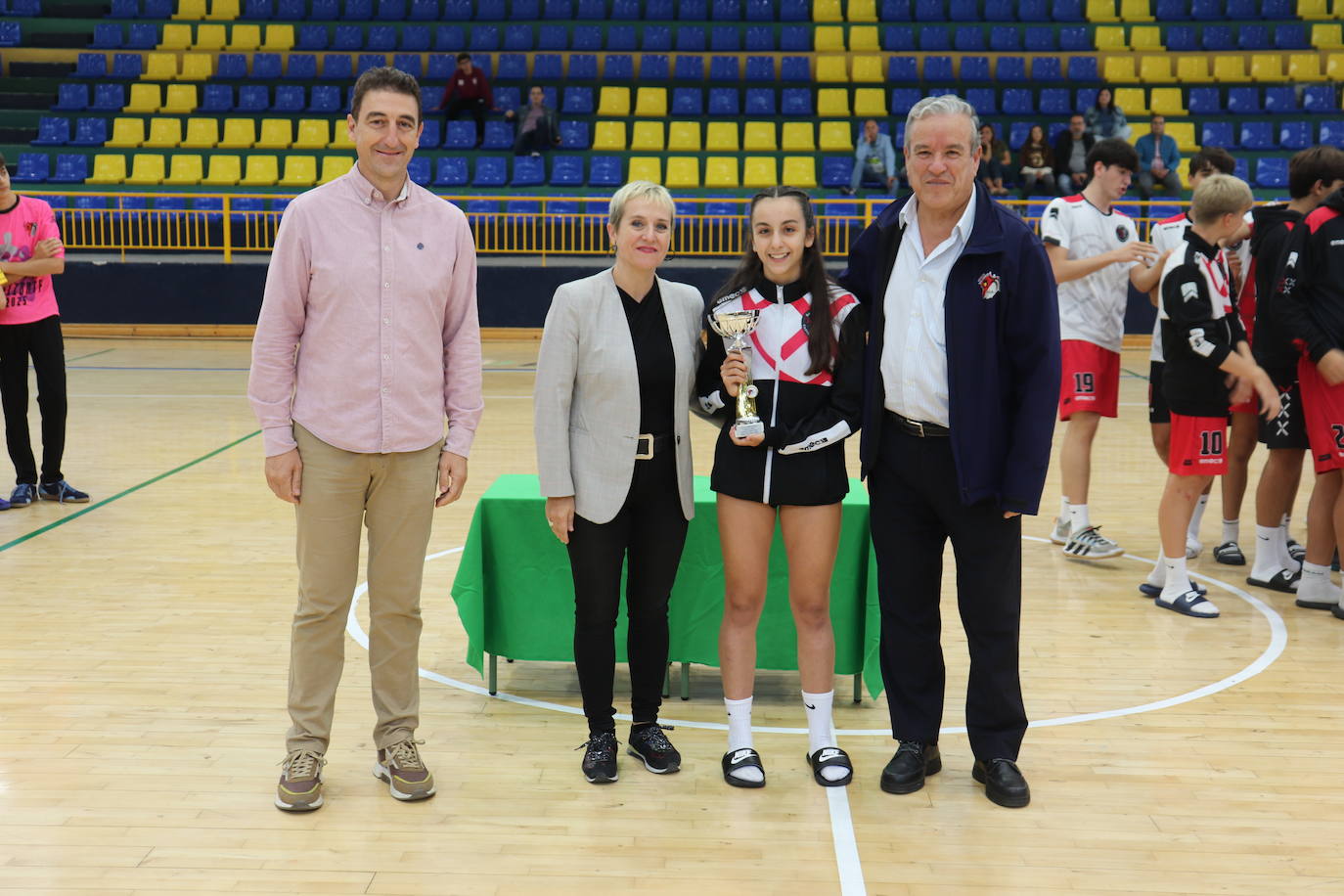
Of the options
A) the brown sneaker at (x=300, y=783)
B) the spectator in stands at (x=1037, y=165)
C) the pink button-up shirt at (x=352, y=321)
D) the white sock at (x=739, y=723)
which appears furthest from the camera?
the spectator in stands at (x=1037, y=165)

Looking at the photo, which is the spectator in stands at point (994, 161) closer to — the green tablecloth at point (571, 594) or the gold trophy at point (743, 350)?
the green tablecloth at point (571, 594)

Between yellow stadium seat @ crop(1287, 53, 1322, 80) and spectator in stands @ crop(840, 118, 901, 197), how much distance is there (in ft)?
18.5

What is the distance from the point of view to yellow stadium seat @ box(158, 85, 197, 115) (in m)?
16.2

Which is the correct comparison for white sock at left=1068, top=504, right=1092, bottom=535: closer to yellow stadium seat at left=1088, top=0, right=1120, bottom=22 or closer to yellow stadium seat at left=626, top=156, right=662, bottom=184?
yellow stadium seat at left=626, top=156, right=662, bottom=184

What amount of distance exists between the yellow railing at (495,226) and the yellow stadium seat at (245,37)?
3.41 metres

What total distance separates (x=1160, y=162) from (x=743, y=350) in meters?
12.1

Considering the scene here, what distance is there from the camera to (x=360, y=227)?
10.3ft

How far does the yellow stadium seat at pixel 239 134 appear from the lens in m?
15.7

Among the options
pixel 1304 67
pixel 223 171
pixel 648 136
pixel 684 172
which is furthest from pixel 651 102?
pixel 1304 67

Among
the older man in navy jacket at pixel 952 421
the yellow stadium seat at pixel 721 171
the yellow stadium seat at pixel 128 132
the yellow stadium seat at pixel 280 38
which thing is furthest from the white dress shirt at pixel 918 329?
the yellow stadium seat at pixel 280 38

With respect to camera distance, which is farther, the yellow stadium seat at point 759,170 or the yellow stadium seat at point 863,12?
the yellow stadium seat at point 863,12

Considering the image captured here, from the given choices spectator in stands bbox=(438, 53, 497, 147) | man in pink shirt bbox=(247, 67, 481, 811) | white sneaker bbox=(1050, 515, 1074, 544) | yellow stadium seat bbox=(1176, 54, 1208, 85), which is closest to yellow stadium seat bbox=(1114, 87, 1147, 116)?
yellow stadium seat bbox=(1176, 54, 1208, 85)

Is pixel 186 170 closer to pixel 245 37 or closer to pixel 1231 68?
pixel 245 37

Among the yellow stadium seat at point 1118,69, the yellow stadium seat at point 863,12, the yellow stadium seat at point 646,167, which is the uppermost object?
the yellow stadium seat at point 863,12
